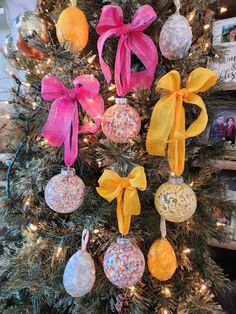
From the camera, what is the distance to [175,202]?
0.47 metres

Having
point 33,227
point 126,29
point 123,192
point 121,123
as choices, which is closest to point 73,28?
point 126,29

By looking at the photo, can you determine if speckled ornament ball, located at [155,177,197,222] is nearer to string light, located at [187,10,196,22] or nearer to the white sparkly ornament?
the white sparkly ornament

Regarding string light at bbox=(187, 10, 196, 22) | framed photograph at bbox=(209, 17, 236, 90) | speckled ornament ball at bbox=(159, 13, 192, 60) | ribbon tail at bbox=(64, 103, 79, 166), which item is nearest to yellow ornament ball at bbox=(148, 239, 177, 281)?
ribbon tail at bbox=(64, 103, 79, 166)

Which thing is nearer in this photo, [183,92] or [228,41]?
[183,92]

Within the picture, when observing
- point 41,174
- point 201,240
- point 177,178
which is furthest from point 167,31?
point 201,240

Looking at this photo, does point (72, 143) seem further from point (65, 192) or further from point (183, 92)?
point (183, 92)

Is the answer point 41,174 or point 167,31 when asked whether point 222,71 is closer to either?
point 167,31

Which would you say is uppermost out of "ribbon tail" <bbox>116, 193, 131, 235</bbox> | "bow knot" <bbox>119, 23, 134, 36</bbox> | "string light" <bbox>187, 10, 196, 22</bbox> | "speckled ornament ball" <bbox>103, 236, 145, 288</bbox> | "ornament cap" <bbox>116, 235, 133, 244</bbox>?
"string light" <bbox>187, 10, 196, 22</bbox>

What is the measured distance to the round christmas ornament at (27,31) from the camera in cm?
57

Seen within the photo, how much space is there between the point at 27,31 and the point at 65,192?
34 centimetres

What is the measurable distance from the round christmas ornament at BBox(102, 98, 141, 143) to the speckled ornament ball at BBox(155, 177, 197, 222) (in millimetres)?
116

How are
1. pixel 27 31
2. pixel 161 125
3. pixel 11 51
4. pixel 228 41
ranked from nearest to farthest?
pixel 161 125
pixel 27 31
pixel 11 51
pixel 228 41

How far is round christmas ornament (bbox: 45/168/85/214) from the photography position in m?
0.51

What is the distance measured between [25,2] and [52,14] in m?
0.71
